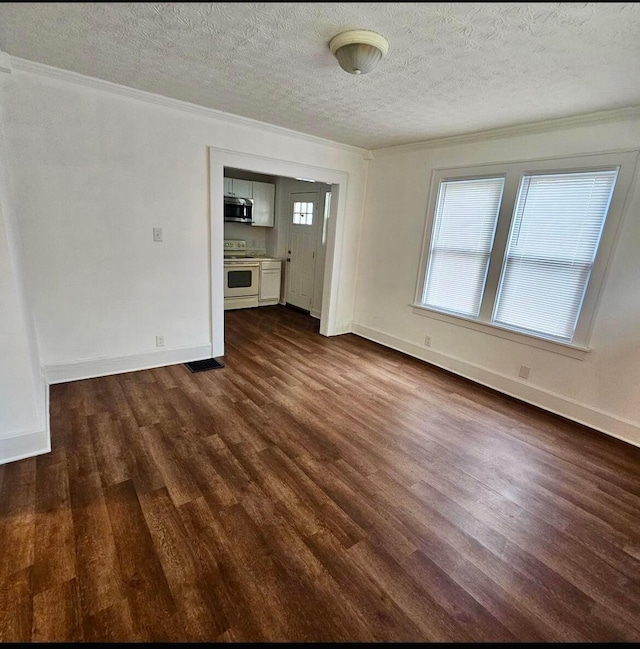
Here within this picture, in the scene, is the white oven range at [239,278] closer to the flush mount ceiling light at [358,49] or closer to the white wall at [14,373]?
the white wall at [14,373]

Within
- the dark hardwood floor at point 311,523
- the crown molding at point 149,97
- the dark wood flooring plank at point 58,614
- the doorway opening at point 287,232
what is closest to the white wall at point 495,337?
the dark hardwood floor at point 311,523

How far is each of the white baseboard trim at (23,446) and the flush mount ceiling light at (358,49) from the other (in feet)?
9.77

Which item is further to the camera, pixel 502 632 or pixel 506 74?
pixel 506 74

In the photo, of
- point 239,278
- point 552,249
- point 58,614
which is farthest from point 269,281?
point 58,614

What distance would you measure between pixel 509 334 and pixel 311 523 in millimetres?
2736

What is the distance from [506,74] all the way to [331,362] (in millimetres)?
3000

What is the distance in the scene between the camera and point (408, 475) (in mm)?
2250

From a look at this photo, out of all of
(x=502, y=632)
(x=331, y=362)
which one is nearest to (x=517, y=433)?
(x=502, y=632)

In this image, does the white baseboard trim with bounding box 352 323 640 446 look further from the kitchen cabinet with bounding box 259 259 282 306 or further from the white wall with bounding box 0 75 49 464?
the white wall with bounding box 0 75 49 464

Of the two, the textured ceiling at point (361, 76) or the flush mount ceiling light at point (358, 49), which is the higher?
the textured ceiling at point (361, 76)

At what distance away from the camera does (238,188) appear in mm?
5973

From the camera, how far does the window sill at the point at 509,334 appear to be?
3.03m

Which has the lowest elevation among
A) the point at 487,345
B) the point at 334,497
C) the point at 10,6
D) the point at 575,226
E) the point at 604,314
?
the point at 334,497

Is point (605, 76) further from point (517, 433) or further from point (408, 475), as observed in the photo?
point (408, 475)
